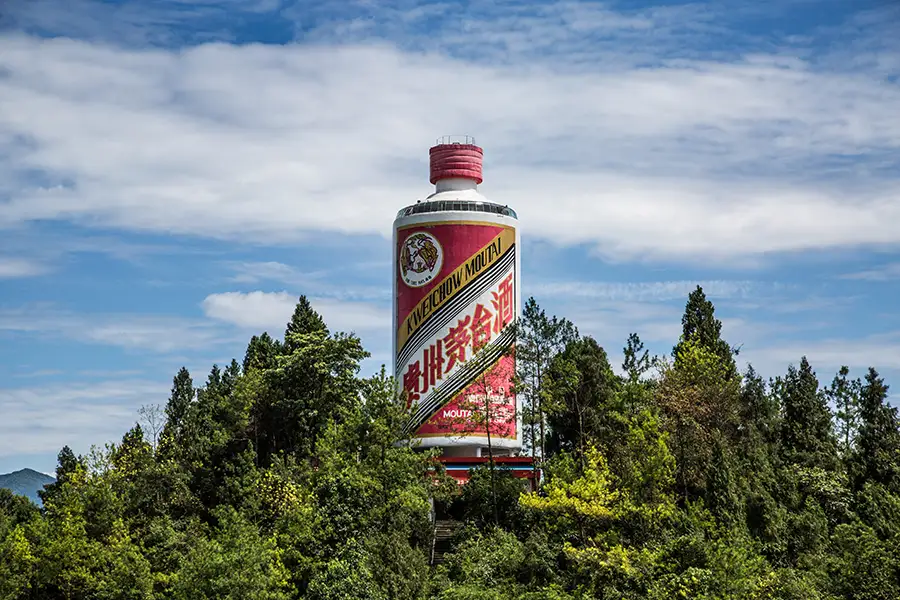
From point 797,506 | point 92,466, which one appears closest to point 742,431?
point 797,506

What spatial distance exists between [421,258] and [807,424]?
67.6 feet

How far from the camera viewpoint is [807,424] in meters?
62.1

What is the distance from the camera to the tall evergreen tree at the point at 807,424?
6148cm

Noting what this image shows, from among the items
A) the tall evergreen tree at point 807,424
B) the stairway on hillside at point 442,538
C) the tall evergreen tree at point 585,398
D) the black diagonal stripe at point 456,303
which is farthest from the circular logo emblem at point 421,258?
the tall evergreen tree at point 807,424

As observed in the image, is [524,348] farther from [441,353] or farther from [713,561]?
[713,561]

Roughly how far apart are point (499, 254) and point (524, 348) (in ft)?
27.0

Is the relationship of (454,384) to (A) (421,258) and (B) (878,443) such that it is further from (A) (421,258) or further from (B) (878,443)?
(B) (878,443)

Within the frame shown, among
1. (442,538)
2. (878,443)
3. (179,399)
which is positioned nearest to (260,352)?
(179,399)

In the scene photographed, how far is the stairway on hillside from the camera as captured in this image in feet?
166

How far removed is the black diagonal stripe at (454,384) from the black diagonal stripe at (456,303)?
2.27m

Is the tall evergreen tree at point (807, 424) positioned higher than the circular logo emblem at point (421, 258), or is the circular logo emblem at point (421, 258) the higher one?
the circular logo emblem at point (421, 258)

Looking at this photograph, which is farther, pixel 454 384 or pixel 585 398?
pixel 454 384

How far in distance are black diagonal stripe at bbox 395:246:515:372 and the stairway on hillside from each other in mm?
9824

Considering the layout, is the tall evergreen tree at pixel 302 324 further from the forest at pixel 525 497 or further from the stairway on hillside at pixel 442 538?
the stairway on hillside at pixel 442 538
